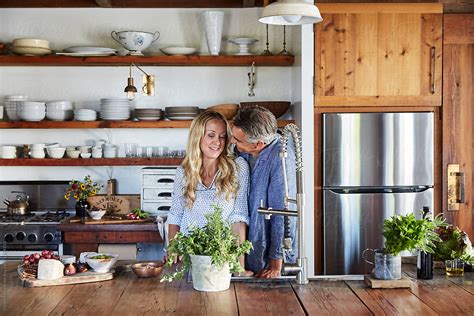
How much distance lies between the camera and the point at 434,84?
16.8 ft

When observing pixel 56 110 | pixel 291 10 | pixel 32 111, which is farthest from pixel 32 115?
pixel 291 10

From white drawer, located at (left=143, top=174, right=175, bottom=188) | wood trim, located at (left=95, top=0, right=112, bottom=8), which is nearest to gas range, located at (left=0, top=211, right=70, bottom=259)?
white drawer, located at (left=143, top=174, right=175, bottom=188)

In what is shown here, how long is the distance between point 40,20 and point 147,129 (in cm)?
124

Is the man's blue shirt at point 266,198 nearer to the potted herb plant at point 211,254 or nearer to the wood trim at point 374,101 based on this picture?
the potted herb plant at point 211,254

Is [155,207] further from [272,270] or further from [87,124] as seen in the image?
[272,270]

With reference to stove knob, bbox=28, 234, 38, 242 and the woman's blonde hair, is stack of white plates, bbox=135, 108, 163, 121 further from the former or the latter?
the woman's blonde hair

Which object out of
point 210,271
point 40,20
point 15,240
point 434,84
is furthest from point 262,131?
point 40,20

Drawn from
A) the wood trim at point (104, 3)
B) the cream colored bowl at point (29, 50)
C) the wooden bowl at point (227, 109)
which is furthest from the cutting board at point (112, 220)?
the wood trim at point (104, 3)

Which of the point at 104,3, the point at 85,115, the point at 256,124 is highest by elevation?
the point at 104,3

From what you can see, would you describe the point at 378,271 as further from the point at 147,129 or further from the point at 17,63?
the point at 17,63

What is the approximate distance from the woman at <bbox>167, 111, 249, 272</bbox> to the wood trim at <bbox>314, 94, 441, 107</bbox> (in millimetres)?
1712

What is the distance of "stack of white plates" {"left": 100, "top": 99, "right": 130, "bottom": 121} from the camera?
18.0 feet

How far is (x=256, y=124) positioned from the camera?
11.8ft

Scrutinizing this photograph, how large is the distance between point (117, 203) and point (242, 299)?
2962 millimetres
